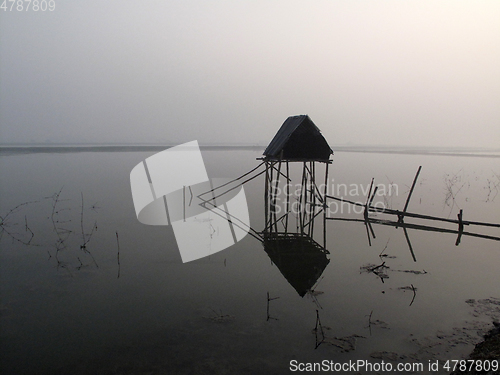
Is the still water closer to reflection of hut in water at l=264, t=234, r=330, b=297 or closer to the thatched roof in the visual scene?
reflection of hut in water at l=264, t=234, r=330, b=297

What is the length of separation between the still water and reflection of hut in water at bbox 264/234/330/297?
245 millimetres

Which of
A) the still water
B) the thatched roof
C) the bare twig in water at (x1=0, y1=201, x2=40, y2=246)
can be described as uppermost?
the thatched roof

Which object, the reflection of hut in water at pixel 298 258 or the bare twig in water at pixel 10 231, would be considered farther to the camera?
the bare twig in water at pixel 10 231

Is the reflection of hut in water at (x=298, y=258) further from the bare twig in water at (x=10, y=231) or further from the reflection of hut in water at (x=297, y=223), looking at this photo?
the bare twig in water at (x=10, y=231)

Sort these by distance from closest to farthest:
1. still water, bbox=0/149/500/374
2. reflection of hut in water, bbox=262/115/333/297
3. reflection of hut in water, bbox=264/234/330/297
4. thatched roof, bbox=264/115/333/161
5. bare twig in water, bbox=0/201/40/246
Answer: still water, bbox=0/149/500/374 < reflection of hut in water, bbox=264/234/330/297 < reflection of hut in water, bbox=262/115/333/297 < bare twig in water, bbox=0/201/40/246 < thatched roof, bbox=264/115/333/161

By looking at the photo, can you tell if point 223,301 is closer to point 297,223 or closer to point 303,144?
point 297,223

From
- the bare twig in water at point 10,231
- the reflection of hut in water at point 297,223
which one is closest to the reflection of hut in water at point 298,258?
the reflection of hut in water at point 297,223

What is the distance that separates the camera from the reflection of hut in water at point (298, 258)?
8789mm

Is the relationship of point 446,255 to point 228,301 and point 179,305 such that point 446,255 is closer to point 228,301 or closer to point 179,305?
point 228,301

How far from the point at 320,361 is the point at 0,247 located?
9742 millimetres

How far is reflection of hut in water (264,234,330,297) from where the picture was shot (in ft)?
28.8

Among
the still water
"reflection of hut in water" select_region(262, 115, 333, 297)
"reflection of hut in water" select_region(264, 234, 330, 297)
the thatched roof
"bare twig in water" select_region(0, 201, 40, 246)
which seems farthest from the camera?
the thatched roof

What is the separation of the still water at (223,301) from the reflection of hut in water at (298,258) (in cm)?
24

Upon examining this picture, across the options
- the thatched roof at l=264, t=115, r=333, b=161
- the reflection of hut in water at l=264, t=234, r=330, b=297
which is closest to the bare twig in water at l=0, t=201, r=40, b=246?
the reflection of hut in water at l=264, t=234, r=330, b=297
